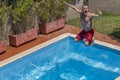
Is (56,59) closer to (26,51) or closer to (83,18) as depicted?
(26,51)

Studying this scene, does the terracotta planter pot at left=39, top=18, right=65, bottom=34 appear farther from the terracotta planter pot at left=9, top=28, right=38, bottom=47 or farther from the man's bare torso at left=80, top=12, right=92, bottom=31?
the man's bare torso at left=80, top=12, right=92, bottom=31

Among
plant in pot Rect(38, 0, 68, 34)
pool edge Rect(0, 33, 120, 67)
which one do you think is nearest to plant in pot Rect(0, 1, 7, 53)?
pool edge Rect(0, 33, 120, 67)

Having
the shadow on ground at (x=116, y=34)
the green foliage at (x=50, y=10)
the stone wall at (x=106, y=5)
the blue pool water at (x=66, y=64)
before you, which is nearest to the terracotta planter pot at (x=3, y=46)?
the blue pool water at (x=66, y=64)

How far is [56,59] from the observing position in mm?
13445

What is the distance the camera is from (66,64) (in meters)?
13.0

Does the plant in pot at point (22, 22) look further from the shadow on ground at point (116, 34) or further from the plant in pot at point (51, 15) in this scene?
the shadow on ground at point (116, 34)

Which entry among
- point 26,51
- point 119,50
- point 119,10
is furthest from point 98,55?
point 119,10

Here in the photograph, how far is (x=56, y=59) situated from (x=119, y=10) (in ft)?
18.8

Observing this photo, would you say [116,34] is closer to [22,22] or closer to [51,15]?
[51,15]

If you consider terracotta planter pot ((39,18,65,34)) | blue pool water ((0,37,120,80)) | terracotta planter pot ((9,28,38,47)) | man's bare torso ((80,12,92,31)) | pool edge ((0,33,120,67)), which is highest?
man's bare torso ((80,12,92,31))

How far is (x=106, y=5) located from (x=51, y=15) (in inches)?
143

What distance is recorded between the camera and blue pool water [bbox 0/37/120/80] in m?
12.0

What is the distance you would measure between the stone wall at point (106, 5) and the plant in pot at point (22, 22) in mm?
4317

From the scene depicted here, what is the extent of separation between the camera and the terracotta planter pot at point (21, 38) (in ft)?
44.5
